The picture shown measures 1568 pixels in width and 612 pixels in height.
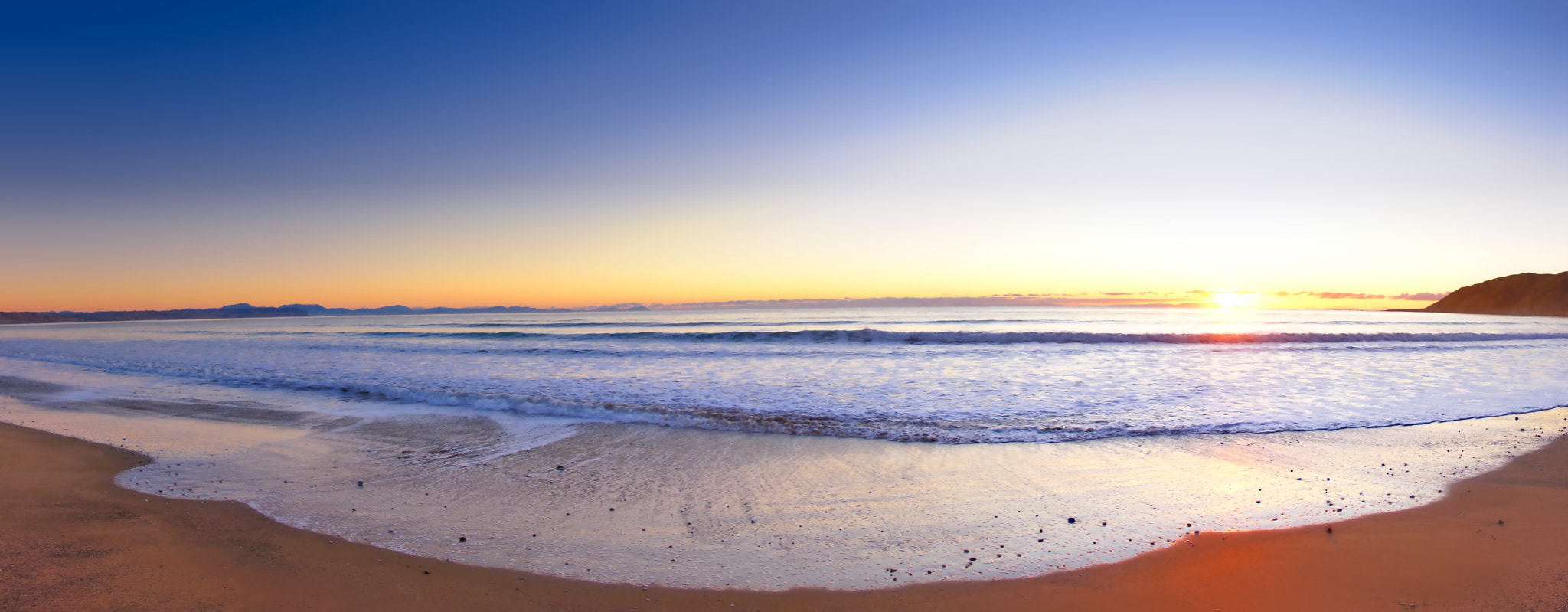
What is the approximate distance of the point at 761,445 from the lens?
27.5ft

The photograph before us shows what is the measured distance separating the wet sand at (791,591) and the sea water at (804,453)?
0.26m

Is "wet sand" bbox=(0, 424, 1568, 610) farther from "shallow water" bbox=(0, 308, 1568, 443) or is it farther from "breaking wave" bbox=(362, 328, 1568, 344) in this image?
"breaking wave" bbox=(362, 328, 1568, 344)

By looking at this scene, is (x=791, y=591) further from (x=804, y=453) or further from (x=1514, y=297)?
(x=1514, y=297)

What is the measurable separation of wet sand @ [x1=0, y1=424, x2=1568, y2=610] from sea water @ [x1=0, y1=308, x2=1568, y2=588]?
0.84 ft

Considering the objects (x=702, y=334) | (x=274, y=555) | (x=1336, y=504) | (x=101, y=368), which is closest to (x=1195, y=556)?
(x=1336, y=504)

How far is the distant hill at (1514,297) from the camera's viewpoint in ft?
293

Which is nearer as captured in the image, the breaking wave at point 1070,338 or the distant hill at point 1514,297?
the breaking wave at point 1070,338

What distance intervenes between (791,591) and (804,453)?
405 centimetres

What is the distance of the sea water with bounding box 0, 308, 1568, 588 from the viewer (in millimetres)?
4719

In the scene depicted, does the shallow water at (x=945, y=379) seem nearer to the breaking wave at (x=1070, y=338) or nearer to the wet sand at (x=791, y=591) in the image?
the breaking wave at (x=1070, y=338)

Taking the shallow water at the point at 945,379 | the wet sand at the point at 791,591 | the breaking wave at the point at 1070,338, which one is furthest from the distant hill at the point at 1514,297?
the wet sand at the point at 791,591

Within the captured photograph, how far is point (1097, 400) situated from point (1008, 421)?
3.15 meters

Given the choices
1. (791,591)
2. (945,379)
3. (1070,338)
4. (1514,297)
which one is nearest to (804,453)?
(791,591)

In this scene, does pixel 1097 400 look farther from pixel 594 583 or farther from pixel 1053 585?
pixel 594 583
